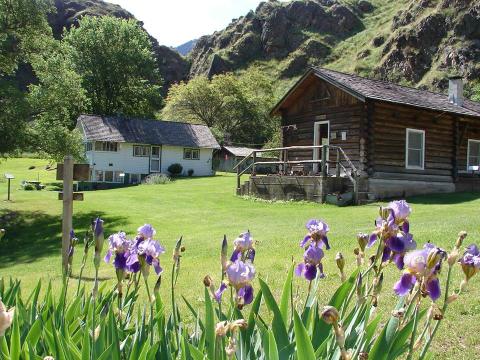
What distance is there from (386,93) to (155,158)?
25281mm

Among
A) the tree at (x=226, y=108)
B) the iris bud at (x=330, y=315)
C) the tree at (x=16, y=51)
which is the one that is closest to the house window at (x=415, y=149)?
the tree at (x=16, y=51)

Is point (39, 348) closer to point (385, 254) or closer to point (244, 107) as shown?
point (385, 254)

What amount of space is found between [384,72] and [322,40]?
33004mm

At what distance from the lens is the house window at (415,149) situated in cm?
1986

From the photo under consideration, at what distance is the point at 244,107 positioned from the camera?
6319 centimetres

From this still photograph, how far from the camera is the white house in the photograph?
3806cm

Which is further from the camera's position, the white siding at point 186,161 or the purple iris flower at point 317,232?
the white siding at point 186,161

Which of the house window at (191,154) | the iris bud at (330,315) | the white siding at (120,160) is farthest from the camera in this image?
the house window at (191,154)

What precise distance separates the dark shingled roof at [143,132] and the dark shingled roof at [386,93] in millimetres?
19832

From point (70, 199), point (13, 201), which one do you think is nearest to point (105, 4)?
point (13, 201)

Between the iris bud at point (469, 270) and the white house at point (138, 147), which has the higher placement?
the white house at point (138, 147)

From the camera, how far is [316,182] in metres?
17.8

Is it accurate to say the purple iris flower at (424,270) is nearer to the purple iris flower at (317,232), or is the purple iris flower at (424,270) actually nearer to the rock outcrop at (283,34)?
the purple iris flower at (317,232)

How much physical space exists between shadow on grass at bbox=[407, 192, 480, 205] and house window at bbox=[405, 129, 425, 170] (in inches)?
61.0
